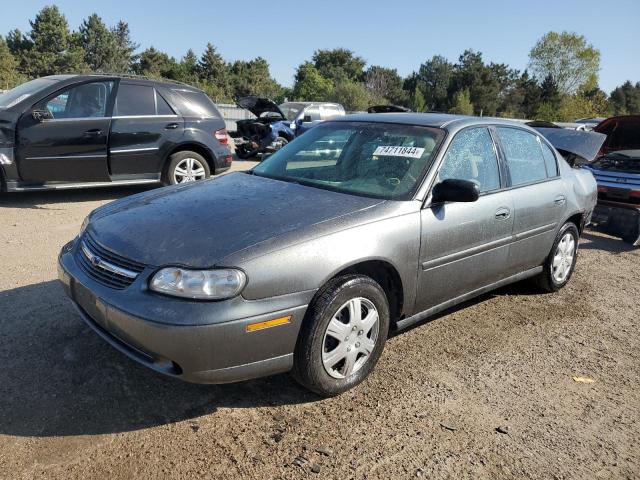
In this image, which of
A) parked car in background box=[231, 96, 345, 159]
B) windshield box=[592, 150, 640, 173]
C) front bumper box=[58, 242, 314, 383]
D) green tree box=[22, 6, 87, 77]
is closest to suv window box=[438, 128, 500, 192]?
front bumper box=[58, 242, 314, 383]

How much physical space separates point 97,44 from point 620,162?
74.6 meters

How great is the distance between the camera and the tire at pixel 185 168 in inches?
305

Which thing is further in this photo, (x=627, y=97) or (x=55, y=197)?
(x=627, y=97)

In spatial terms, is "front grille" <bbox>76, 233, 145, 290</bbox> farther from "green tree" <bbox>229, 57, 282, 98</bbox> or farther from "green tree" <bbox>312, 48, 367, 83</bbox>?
"green tree" <bbox>312, 48, 367, 83</bbox>

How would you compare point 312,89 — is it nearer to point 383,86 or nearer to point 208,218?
point 383,86

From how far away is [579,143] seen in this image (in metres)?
5.72

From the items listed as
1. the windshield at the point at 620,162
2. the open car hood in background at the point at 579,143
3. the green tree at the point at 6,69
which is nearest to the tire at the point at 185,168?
the open car hood in background at the point at 579,143

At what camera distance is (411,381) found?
3125 millimetres

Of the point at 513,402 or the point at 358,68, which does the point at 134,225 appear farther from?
the point at 358,68

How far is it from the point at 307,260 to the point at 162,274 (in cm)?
72

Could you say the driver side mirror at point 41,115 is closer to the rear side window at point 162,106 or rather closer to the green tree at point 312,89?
the rear side window at point 162,106

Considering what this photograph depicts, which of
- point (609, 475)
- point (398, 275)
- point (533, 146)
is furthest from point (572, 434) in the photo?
point (533, 146)

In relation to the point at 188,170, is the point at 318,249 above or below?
above

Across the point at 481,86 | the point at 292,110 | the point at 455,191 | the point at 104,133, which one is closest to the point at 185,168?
the point at 104,133
